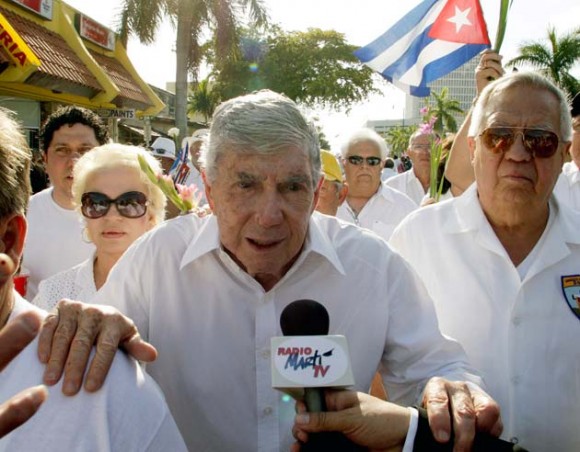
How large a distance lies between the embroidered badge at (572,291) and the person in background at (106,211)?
1.96 metres

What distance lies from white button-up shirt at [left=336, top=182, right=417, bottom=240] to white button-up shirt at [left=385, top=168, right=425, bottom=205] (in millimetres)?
1361

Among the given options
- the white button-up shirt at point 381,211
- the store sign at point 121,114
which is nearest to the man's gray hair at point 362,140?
the white button-up shirt at point 381,211

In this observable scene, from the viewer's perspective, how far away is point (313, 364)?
4.50 ft

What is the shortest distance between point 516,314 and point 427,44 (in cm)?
353

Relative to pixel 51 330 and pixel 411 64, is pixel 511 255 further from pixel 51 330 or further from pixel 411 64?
pixel 411 64

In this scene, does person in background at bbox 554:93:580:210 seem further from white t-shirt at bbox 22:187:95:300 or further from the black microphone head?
the black microphone head

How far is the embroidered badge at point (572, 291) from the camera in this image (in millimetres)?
2449

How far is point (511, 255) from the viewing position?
264 centimetres

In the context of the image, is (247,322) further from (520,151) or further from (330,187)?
(330,187)

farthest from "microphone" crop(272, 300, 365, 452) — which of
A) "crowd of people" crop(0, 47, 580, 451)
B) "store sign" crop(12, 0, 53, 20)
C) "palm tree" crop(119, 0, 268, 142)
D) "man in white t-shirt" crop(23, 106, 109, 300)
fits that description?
"palm tree" crop(119, 0, 268, 142)

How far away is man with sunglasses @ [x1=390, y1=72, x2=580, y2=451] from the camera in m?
2.40

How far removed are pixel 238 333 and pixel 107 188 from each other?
138cm

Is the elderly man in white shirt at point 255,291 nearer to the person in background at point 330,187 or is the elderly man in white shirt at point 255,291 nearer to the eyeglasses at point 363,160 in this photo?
the person in background at point 330,187

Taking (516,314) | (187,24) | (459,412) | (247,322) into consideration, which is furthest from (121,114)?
(459,412)
